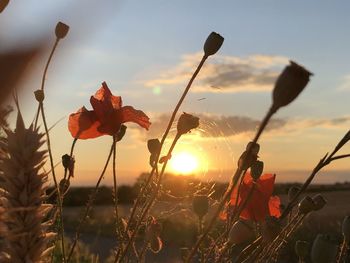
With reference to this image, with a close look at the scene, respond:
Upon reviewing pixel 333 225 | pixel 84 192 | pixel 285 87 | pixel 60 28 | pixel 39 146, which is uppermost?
pixel 60 28

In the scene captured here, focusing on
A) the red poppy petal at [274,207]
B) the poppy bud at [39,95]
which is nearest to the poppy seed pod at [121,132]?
the poppy bud at [39,95]

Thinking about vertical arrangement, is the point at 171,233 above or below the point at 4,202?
below

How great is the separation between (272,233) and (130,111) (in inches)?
31.8

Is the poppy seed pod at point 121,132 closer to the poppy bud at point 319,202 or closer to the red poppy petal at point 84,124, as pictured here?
the red poppy petal at point 84,124

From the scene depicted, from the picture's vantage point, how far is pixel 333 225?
10.4 m

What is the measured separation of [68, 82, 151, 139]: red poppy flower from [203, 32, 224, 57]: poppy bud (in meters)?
0.51

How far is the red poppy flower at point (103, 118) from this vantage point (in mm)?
2090

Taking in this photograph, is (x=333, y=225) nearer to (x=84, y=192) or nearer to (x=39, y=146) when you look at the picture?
(x=39, y=146)

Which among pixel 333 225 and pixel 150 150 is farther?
pixel 333 225

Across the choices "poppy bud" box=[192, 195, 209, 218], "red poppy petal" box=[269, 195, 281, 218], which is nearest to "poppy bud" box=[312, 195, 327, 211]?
"red poppy petal" box=[269, 195, 281, 218]

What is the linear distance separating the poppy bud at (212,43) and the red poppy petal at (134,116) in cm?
53

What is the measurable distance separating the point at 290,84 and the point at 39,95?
44.4 inches

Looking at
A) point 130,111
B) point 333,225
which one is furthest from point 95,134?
point 333,225

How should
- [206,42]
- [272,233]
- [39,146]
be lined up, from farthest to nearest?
[206,42] < [272,233] < [39,146]
